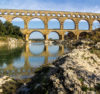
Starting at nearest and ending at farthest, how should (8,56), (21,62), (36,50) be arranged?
(21,62), (8,56), (36,50)

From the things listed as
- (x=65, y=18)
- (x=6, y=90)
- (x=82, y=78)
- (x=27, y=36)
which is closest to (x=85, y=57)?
(x=82, y=78)

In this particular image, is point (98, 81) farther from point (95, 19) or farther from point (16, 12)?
point (95, 19)

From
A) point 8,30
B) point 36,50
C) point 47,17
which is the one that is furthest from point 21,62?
point 47,17

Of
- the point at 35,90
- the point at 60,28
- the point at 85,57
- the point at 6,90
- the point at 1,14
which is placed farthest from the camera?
the point at 60,28

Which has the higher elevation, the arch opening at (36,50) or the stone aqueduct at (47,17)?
the stone aqueduct at (47,17)

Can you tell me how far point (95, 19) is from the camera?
155 ft

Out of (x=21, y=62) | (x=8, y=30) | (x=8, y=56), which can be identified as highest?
(x=8, y=30)

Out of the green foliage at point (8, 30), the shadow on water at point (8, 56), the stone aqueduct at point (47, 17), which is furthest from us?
the stone aqueduct at point (47, 17)

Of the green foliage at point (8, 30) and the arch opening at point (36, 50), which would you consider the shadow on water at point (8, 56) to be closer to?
the arch opening at point (36, 50)

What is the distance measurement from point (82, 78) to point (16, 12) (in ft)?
137

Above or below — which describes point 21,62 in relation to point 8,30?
below

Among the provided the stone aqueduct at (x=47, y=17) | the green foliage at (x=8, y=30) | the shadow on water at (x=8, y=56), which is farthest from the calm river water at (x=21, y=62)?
the stone aqueduct at (x=47, y=17)

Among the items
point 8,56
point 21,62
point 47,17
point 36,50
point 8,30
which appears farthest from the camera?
point 47,17

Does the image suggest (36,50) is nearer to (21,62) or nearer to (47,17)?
(21,62)
